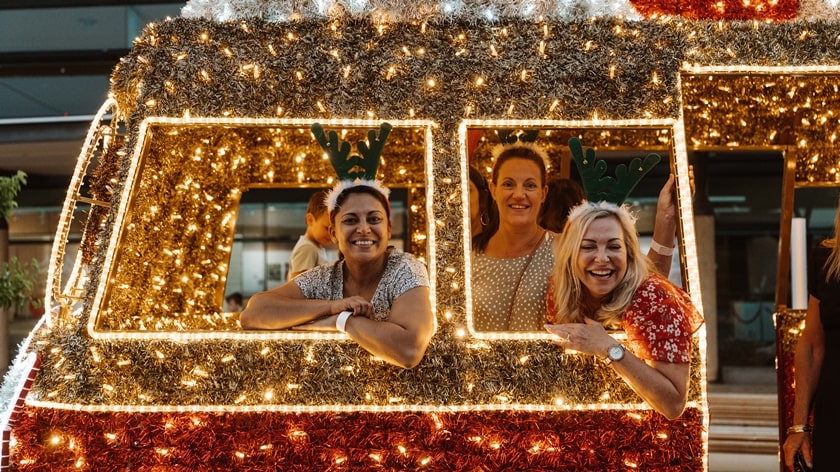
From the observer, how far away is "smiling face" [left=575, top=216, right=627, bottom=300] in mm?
2760

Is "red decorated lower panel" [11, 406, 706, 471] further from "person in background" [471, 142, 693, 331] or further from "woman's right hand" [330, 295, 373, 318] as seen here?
"person in background" [471, 142, 693, 331]

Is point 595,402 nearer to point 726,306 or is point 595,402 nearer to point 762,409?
point 762,409

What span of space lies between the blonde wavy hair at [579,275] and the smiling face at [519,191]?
76 cm

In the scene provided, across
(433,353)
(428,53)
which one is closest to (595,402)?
(433,353)

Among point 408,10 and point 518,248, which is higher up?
point 408,10

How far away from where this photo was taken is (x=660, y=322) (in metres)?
2.60

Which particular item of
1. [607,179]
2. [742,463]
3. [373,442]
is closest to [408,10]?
[607,179]

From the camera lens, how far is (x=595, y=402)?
2.80 meters

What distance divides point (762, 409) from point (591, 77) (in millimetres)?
6983

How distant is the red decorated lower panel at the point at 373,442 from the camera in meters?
2.79

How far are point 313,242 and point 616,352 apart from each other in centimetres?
338

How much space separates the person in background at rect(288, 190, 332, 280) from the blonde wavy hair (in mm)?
2660

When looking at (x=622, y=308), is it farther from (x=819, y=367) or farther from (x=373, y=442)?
(x=373, y=442)

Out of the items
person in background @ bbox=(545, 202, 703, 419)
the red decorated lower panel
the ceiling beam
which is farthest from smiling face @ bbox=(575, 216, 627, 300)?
the ceiling beam
